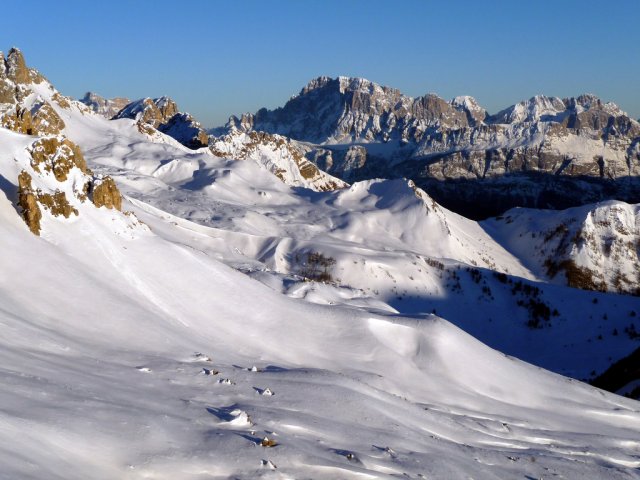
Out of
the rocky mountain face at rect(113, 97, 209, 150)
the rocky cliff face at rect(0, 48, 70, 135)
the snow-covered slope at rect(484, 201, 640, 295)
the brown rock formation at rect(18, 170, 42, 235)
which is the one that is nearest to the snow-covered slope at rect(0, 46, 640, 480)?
the brown rock formation at rect(18, 170, 42, 235)

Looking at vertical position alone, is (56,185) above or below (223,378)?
above

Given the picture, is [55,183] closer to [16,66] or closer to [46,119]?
[46,119]

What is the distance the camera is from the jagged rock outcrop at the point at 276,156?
128 meters

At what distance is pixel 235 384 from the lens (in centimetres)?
1631

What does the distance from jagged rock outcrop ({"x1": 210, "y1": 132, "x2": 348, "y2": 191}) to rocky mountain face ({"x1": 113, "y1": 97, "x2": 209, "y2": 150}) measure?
13.2ft

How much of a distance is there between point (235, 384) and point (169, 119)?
13786cm

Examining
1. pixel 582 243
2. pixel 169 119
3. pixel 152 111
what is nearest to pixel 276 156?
pixel 169 119

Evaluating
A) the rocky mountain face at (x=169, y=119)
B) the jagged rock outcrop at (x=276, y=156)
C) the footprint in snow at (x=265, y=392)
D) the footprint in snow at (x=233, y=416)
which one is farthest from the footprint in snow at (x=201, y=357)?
the rocky mountain face at (x=169, y=119)

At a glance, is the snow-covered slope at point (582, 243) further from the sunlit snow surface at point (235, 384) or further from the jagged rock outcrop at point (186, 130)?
the sunlit snow surface at point (235, 384)

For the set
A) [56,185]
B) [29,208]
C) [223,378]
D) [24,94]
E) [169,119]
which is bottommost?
[223,378]

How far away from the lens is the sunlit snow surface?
10802 mm

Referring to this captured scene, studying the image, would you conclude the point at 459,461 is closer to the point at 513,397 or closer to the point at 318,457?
the point at 318,457

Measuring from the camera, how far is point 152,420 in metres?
11.6

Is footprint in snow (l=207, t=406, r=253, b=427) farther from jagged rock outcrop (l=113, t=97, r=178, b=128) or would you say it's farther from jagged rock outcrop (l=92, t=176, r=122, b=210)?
jagged rock outcrop (l=113, t=97, r=178, b=128)
